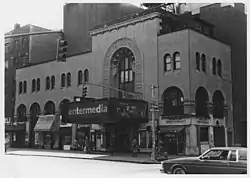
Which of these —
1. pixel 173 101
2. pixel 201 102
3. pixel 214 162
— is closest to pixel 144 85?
pixel 173 101

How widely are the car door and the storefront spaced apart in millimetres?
10831

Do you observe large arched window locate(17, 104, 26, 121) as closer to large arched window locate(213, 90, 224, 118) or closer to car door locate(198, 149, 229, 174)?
large arched window locate(213, 90, 224, 118)

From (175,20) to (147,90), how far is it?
13.2ft

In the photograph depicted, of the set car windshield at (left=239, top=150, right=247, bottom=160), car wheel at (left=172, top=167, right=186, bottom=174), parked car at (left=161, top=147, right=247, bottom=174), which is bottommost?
car wheel at (left=172, top=167, right=186, bottom=174)

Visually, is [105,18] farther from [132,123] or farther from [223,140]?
[223,140]

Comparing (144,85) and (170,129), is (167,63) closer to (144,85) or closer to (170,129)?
(144,85)

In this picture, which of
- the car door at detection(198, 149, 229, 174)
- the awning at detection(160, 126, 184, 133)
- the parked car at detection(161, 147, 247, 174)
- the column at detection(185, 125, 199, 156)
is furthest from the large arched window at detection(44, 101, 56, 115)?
the car door at detection(198, 149, 229, 174)

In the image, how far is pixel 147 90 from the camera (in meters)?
22.1

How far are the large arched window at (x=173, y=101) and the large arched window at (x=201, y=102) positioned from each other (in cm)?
89

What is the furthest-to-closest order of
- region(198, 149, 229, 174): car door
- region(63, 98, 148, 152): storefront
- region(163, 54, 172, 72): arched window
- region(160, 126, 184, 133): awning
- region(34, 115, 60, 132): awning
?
region(34, 115, 60, 132): awning → region(63, 98, 148, 152): storefront → region(163, 54, 172, 72): arched window → region(160, 126, 184, 133): awning → region(198, 149, 229, 174): car door

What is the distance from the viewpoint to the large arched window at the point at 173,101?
20.7 metres

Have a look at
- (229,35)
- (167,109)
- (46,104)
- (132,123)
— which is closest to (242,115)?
(229,35)

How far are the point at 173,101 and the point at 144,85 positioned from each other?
201 centimetres

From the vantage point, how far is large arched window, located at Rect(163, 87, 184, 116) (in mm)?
20656
